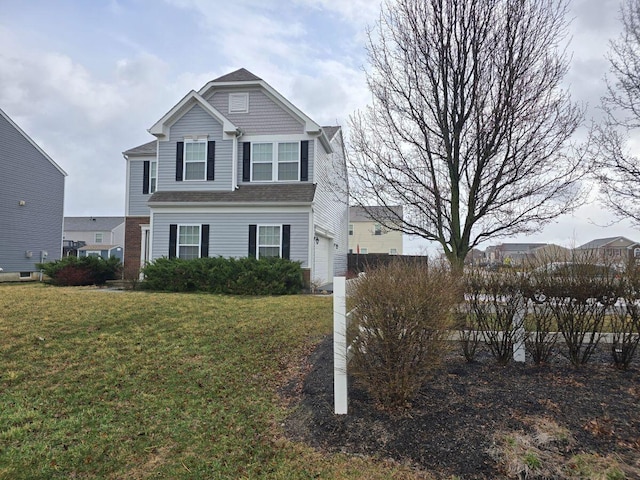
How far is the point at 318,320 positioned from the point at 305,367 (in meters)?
2.95

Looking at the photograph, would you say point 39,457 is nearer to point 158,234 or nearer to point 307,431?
point 307,431

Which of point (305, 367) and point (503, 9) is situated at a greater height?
Result: point (503, 9)

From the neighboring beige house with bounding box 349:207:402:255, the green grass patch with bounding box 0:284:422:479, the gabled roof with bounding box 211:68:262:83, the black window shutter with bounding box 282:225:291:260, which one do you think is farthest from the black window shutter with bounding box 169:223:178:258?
the neighboring beige house with bounding box 349:207:402:255

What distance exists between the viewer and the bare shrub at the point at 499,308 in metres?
4.82

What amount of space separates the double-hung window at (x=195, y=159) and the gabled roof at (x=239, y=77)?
9.52 feet

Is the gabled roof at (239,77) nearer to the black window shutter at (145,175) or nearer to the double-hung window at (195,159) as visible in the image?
the double-hung window at (195,159)

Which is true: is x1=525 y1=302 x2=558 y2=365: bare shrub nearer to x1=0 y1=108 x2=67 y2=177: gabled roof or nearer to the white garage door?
the white garage door

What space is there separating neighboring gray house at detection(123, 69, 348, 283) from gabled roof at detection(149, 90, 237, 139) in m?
0.04

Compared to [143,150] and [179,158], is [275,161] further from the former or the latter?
[143,150]

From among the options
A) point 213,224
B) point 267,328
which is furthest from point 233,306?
point 213,224

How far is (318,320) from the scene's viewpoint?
337 inches

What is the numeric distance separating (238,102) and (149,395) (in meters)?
13.9

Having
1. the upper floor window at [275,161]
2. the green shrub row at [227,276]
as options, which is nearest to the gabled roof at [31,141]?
the green shrub row at [227,276]

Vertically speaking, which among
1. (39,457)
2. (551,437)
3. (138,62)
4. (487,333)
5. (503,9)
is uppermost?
(138,62)
